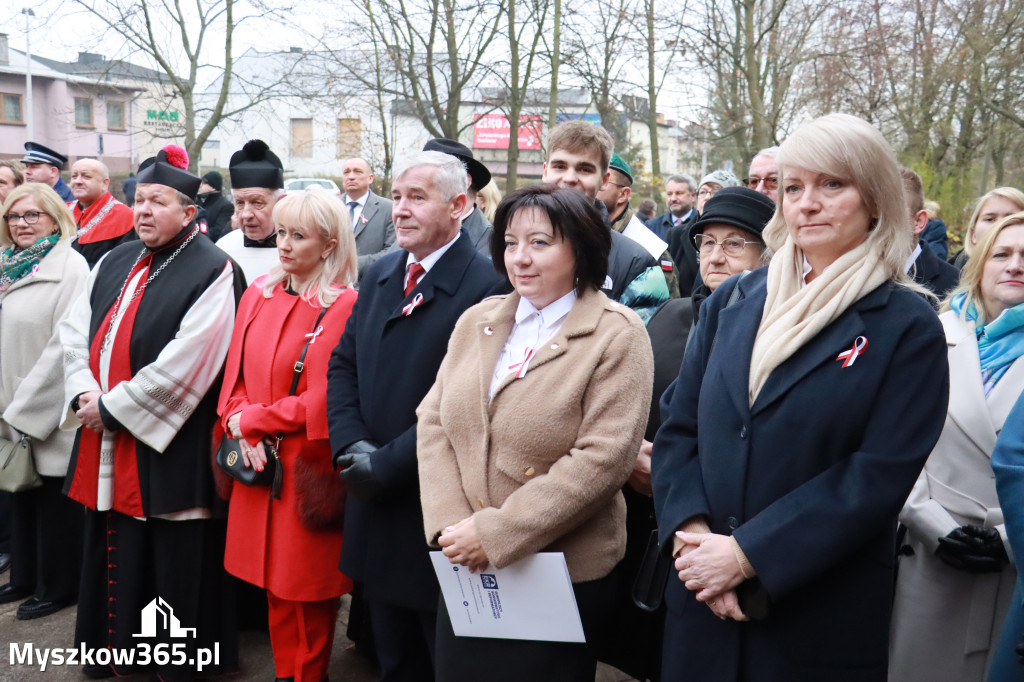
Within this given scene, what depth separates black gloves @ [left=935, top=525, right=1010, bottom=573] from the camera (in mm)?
2680

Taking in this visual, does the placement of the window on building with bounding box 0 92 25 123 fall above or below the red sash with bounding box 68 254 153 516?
above

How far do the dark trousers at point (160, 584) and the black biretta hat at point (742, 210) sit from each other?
2631mm

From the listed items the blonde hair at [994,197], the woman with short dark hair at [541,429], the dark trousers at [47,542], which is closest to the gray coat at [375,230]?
the dark trousers at [47,542]

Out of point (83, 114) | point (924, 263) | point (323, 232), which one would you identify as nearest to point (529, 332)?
point (323, 232)

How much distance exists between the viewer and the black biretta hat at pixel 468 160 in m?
3.86

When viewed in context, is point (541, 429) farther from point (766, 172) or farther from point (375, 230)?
point (375, 230)

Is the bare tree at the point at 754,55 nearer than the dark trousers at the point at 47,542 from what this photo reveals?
No

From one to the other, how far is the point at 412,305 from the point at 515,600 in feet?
3.96

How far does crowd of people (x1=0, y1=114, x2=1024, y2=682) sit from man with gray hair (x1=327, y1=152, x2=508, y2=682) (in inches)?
0.5

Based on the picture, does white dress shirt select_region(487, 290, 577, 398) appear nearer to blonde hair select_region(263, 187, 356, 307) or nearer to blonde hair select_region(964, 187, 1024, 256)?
blonde hair select_region(263, 187, 356, 307)

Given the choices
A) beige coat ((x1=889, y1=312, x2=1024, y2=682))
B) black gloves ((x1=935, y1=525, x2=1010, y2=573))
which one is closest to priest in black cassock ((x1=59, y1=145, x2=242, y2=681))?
beige coat ((x1=889, y1=312, x2=1024, y2=682))

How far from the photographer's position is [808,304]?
2189 millimetres

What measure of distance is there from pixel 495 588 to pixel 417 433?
1.96 ft

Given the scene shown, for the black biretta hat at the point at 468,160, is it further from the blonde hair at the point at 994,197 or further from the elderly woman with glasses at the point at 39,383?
the blonde hair at the point at 994,197
